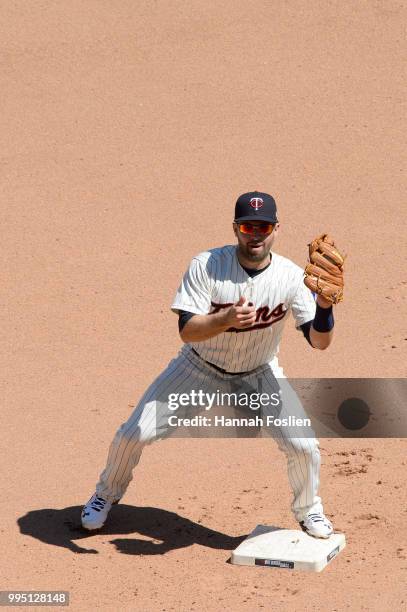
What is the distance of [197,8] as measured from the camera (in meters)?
14.1

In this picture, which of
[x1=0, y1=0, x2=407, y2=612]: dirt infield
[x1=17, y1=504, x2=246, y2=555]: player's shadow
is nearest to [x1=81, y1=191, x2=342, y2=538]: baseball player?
[x1=17, y1=504, x2=246, y2=555]: player's shadow

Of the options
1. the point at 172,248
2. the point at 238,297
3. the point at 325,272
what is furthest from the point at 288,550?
the point at 172,248

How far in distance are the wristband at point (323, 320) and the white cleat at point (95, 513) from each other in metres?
1.53

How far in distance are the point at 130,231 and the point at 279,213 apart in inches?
53.7

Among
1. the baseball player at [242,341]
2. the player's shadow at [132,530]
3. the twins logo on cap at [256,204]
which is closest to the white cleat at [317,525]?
the baseball player at [242,341]

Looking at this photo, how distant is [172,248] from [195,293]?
4.76 m

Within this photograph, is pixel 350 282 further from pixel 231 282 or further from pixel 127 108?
pixel 231 282

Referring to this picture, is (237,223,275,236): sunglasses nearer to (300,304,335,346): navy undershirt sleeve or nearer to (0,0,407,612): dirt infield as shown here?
(300,304,335,346): navy undershirt sleeve

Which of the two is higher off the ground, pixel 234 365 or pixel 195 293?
pixel 195 293

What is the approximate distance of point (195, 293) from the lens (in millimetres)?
6258

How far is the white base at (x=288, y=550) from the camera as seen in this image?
6211 mm

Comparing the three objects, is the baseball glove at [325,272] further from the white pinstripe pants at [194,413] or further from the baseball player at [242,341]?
the white pinstripe pants at [194,413]

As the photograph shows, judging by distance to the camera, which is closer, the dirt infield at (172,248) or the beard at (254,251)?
the beard at (254,251)

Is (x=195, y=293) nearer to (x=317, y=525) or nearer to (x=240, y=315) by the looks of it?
(x=240, y=315)
